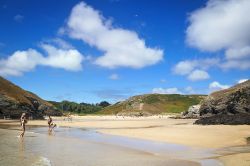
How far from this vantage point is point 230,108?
61.3 meters

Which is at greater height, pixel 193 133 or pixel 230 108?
pixel 230 108

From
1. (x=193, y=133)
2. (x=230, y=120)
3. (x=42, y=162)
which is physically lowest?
(x=42, y=162)

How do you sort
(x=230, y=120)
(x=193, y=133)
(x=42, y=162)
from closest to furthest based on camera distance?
(x=42, y=162)
(x=193, y=133)
(x=230, y=120)

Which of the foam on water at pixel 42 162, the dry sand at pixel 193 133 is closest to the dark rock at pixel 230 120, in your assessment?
the dry sand at pixel 193 133

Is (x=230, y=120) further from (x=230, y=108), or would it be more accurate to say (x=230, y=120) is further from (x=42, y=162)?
(x=42, y=162)

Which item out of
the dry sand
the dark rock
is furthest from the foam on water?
the dark rock

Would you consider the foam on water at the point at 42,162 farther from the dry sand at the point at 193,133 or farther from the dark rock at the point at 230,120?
the dark rock at the point at 230,120

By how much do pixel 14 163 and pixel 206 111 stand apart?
61.0m

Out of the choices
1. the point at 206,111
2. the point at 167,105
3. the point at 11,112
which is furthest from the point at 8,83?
the point at 167,105

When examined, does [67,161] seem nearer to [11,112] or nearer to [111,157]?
[111,157]

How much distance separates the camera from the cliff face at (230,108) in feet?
162

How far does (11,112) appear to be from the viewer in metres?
83.9

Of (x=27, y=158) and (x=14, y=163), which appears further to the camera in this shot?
(x=27, y=158)

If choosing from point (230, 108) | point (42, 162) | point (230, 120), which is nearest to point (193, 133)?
point (230, 120)
